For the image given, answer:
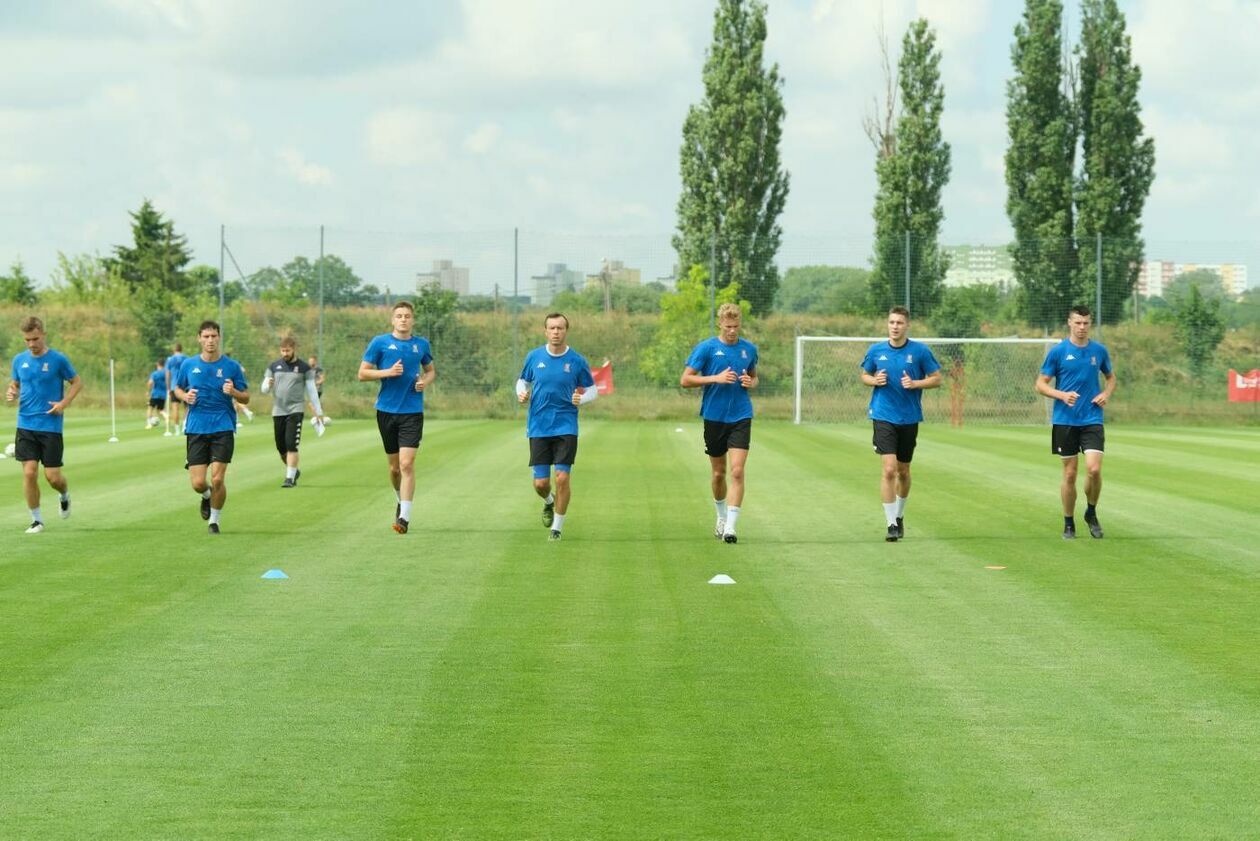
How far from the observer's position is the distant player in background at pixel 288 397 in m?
20.9

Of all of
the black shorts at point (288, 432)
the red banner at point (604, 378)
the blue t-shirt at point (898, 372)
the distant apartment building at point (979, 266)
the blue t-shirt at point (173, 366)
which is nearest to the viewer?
the blue t-shirt at point (898, 372)

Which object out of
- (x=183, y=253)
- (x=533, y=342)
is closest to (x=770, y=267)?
(x=533, y=342)

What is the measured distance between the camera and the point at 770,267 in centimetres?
4809

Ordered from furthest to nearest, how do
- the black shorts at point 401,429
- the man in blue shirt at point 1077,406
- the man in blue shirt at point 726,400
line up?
the black shorts at point 401,429 → the man in blue shirt at point 1077,406 → the man in blue shirt at point 726,400

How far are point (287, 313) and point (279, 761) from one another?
4354 centimetres

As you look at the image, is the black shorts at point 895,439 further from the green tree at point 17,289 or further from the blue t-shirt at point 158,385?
the green tree at point 17,289

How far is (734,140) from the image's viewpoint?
183ft

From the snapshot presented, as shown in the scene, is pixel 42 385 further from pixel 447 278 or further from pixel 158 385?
pixel 447 278

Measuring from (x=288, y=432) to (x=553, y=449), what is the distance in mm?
7468

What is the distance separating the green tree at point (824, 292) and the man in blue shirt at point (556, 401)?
33.0 m

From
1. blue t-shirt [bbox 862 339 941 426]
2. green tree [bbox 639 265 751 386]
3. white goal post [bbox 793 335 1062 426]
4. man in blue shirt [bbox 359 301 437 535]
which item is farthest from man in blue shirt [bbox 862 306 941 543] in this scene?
green tree [bbox 639 265 751 386]

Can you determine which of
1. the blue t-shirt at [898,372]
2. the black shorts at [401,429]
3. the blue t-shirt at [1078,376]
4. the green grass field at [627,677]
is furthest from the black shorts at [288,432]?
the blue t-shirt at [1078,376]

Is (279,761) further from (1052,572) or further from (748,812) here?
(1052,572)

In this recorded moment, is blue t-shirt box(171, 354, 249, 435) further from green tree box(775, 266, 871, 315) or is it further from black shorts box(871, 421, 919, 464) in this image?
green tree box(775, 266, 871, 315)
